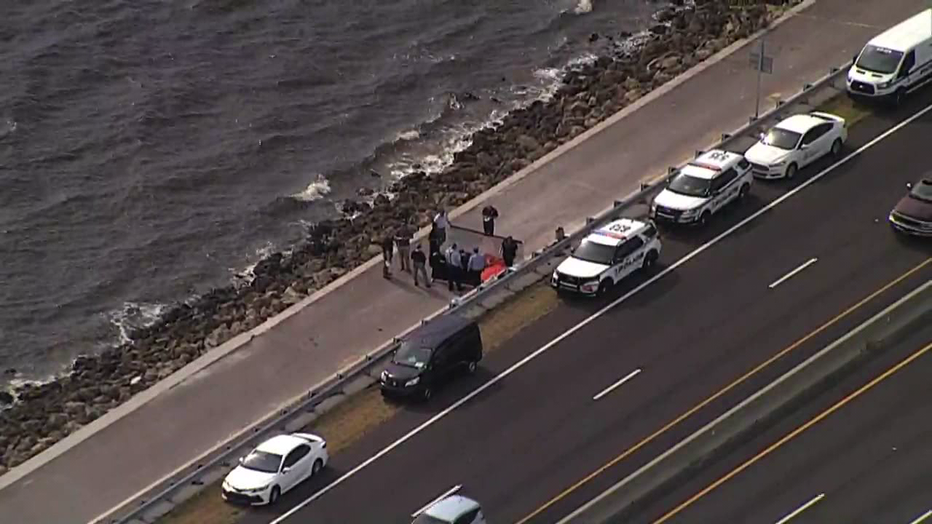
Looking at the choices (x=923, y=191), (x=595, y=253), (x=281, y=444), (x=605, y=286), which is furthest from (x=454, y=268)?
(x=923, y=191)

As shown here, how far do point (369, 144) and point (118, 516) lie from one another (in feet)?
93.6

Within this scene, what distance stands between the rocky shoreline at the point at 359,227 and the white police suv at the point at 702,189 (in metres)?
8.71

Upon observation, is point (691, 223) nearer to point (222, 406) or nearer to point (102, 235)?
point (222, 406)

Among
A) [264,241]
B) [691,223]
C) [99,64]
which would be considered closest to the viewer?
[691,223]

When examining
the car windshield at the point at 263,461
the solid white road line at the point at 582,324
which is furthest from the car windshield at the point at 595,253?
the car windshield at the point at 263,461

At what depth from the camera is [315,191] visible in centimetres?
6844

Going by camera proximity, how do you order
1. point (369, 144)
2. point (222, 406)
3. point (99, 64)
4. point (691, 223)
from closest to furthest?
point (222, 406)
point (691, 223)
point (369, 144)
point (99, 64)

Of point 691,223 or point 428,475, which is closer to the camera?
point 428,475

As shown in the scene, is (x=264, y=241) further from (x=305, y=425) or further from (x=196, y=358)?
(x=305, y=425)

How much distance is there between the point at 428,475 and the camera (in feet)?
149

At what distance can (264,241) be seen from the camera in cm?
6550

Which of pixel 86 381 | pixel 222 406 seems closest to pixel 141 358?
pixel 86 381

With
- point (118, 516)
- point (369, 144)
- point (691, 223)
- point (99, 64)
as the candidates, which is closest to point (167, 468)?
point (118, 516)

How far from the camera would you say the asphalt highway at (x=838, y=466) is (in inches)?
1688
